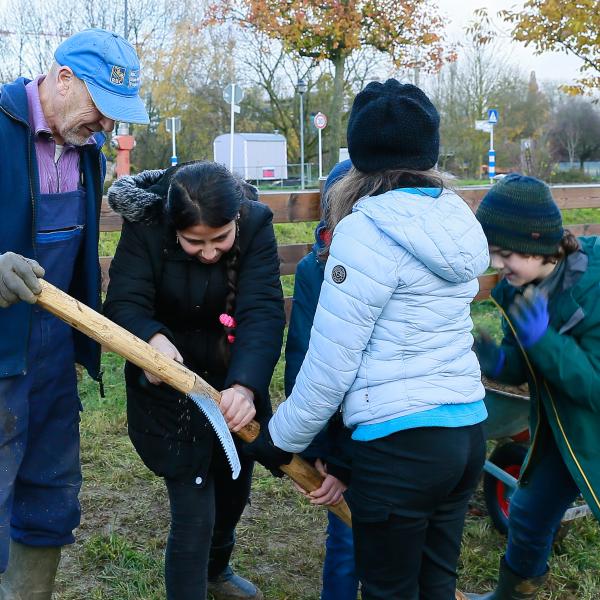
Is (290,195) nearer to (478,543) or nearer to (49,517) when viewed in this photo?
(478,543)

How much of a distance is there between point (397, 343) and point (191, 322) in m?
0.81

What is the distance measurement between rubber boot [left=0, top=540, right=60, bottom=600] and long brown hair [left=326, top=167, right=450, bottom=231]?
1475 mm

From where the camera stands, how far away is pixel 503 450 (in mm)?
3471

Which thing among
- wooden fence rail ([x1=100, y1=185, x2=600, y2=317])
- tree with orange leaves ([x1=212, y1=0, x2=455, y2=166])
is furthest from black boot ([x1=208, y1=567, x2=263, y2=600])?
tree with orange leaves ([x1=212, y1=0, x2=455, y2=166])

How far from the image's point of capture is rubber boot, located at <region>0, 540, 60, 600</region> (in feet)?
8.52

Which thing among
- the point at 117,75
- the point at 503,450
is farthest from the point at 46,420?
the point at 503,450

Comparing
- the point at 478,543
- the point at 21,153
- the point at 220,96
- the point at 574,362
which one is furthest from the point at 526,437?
the point at 220,96

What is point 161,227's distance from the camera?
7.80ft

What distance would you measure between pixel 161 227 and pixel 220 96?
30986 mm

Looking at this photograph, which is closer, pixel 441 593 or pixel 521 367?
pixel 441 593

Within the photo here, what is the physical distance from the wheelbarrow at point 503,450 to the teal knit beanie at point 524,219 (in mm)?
1059

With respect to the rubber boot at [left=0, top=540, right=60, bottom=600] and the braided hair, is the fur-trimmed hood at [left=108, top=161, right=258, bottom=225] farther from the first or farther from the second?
the rubber boot at [left=0, top=540, right=60, bottom=600]

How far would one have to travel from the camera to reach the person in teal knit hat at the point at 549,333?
7.64 ft

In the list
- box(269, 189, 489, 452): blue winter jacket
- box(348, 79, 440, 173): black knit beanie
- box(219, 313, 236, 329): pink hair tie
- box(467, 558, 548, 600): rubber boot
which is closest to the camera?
box(269, 189, 489, 452): blue winter jacket
